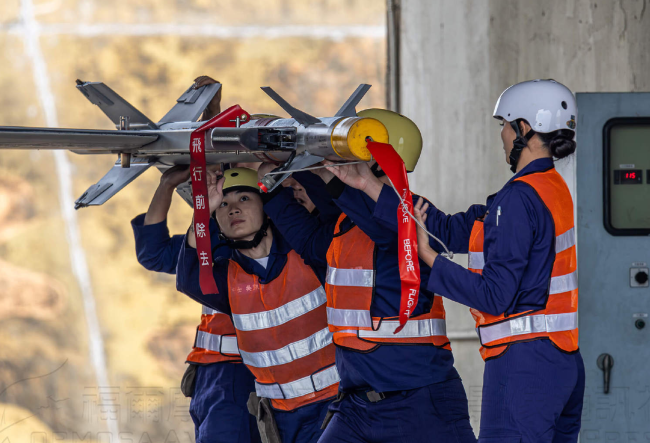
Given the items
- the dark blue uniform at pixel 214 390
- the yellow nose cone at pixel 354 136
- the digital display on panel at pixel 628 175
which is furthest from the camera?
the digital display on panel at pixel 628 175

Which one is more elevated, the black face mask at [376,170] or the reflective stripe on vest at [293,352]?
the black face mask at [376,170]

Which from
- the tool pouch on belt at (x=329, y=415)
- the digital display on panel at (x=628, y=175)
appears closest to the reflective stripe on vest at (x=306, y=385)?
the tool pouch on belt at (x=329, y=415)

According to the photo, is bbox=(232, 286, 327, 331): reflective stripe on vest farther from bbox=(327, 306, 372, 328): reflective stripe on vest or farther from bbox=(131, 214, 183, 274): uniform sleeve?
bbox=(131, 214, 183, 274): uniform sleeve

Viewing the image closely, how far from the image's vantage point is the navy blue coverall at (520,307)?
1919 mm

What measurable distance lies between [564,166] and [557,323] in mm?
1650

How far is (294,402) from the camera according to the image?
263 cm

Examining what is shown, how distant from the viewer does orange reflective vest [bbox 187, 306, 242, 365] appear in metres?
2.96

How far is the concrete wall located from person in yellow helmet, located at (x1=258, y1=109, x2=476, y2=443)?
1.42 metres

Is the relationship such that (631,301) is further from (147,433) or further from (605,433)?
Result: (147,433)

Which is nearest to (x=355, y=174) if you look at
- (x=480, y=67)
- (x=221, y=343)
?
(x=221, y=343)

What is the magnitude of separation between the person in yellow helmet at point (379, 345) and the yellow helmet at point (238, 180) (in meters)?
0.59

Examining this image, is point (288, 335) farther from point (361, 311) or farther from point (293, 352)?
point (361, 311)

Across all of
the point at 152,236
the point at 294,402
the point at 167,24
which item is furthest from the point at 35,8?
the point at 294,402

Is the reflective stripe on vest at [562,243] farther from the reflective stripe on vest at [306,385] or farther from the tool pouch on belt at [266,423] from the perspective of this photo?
Result: the tool pouch on belt at [266,423]
